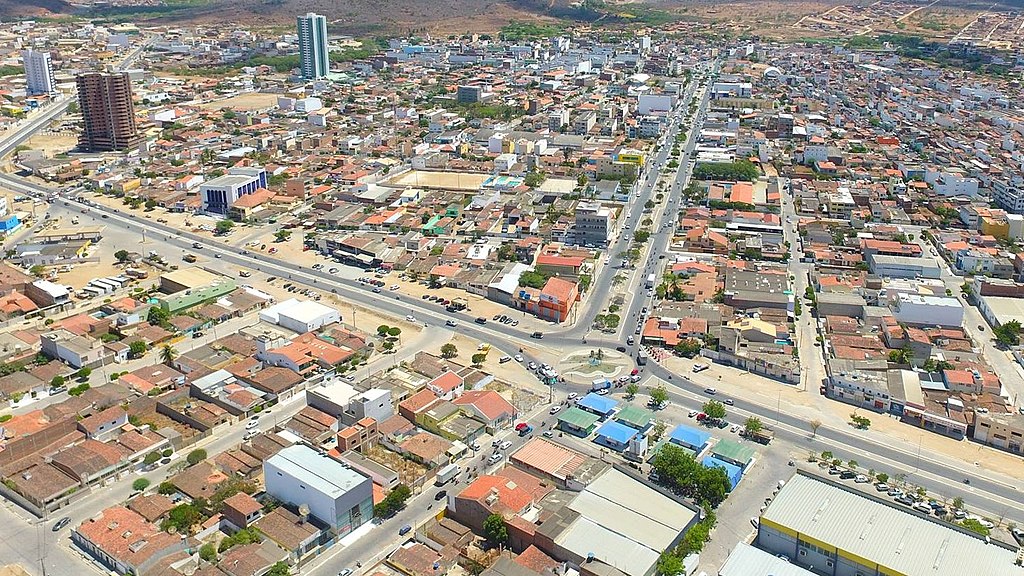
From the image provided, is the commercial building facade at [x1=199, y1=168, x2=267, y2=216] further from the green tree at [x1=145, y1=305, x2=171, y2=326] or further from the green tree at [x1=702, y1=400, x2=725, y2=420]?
the green tree at [x1=702, y1=400, x2=725, y2=420]

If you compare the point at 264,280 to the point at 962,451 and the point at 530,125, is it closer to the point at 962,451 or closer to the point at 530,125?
the point at 962,451

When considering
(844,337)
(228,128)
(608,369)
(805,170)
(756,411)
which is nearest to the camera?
(756,411)

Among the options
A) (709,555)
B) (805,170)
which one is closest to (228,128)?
(805,170)

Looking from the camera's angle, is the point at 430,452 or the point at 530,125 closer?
the point at 430,452

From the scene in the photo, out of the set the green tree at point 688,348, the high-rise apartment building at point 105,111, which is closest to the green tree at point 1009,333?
the green tree at point 688,348

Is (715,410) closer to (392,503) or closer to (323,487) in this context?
(392,503)

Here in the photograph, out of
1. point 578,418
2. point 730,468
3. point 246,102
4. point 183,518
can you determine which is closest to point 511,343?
point 578,418

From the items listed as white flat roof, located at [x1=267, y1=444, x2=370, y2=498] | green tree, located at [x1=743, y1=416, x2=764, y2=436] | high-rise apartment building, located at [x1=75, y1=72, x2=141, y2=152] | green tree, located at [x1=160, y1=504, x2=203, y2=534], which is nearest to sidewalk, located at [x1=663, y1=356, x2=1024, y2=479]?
green tree, located at [x1=743, y1=416, x2=764, y2=436]
